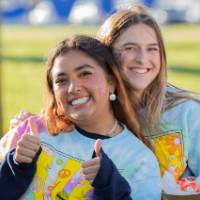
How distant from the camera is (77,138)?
358 centimetres

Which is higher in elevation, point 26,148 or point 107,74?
point 107,74

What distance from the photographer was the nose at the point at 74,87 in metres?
3.46

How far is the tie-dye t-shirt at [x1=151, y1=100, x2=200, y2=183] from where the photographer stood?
154 inches

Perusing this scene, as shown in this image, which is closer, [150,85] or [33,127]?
[33,127]

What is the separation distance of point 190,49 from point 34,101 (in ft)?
33.9

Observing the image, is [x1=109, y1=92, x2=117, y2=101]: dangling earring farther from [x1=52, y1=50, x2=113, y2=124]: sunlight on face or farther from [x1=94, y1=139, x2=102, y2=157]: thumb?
[x1=94, y1=139, x2=102, y2=157]: thumb

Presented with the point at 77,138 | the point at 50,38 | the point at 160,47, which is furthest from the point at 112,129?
the point at 50,38

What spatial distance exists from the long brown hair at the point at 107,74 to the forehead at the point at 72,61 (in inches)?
0.6

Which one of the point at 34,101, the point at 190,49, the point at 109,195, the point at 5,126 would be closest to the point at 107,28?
the point at 109,195

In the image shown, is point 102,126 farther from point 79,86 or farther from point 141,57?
point 141,57

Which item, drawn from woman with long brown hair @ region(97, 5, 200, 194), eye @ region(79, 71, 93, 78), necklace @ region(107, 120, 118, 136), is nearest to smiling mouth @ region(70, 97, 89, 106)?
eye @ region(79, 71, 93, 78)

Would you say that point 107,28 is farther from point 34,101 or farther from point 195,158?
point 34,101

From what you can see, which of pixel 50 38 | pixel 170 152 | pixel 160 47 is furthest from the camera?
pixel 50 38

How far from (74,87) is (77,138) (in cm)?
24
